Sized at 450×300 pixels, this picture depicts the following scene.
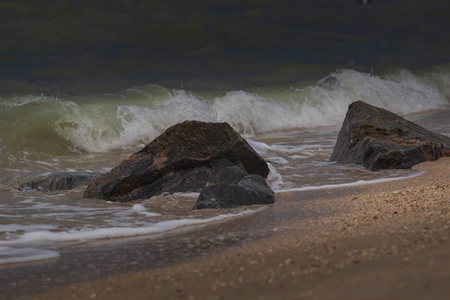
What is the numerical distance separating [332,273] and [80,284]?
1181 mm

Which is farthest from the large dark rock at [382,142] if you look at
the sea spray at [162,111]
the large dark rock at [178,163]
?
the sea spray at [162,111]

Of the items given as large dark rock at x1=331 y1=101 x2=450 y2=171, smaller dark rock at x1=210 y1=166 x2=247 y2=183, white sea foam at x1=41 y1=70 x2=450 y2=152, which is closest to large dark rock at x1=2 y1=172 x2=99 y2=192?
smaller dark rock at x1=210 y1=166 x2=247 y2=183

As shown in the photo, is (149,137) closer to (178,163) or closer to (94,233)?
(178,163)

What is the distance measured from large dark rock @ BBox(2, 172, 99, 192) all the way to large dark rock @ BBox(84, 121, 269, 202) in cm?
57

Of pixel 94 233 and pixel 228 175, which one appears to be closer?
pixel 94 233

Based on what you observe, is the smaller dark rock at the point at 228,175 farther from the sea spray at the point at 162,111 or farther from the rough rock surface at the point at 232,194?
the sea spray at the point at 162,111

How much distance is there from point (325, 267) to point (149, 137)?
33.2 ft

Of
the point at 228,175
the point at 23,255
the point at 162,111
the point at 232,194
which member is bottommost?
the point at 23,255

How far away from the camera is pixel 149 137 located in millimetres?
11961

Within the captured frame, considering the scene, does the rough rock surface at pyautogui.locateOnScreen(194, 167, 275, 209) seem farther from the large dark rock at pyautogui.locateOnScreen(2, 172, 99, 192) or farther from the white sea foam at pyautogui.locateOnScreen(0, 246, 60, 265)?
the large dark rock at pyautogui.locateOnScreen(2, 172, 99, 192)

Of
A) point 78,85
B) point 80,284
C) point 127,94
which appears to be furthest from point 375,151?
point 78,85

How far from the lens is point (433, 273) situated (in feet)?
5.83

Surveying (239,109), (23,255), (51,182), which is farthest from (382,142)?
(239,109)

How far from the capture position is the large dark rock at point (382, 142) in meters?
6.13
